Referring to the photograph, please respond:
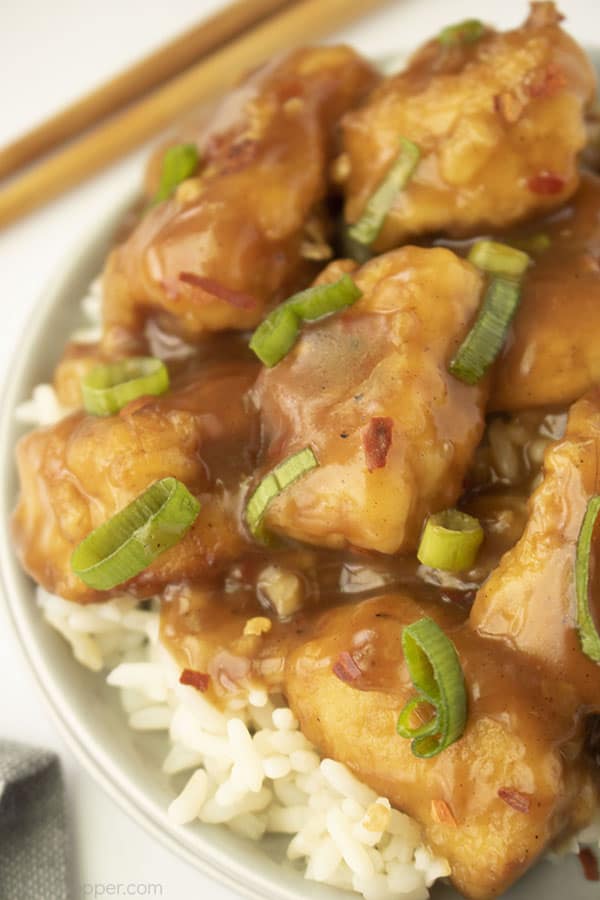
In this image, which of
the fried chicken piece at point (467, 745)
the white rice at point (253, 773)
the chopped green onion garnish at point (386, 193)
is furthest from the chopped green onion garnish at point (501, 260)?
the white rice at point (253, 773)

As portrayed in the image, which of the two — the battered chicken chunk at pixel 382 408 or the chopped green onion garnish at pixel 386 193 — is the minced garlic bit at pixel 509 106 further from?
the battered chicken chunk at pixel 382 408

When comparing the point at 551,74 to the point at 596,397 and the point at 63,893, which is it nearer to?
the point at 596,397

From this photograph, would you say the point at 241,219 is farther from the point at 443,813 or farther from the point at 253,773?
the point at 443,813

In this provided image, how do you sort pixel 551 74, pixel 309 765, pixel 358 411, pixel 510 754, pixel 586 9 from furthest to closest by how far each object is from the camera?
1. pixel 586 9
2. pixel 551 74
3. pixel 309 765
4. pixel 358 411
5. pixel 510 754

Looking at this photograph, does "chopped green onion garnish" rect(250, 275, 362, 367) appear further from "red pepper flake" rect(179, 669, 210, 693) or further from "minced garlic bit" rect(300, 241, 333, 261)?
"red pepper flake" rect(179, 669, 210, 693)

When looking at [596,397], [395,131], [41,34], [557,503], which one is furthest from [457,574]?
[41,34]

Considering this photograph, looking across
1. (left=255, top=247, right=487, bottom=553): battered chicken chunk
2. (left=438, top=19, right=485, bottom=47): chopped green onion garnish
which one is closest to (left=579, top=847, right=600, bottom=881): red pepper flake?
(left=255, top=247, right=487, bottom=553): battered chicken chunk

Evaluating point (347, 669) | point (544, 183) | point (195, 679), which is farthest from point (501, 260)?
point (195, 679)
